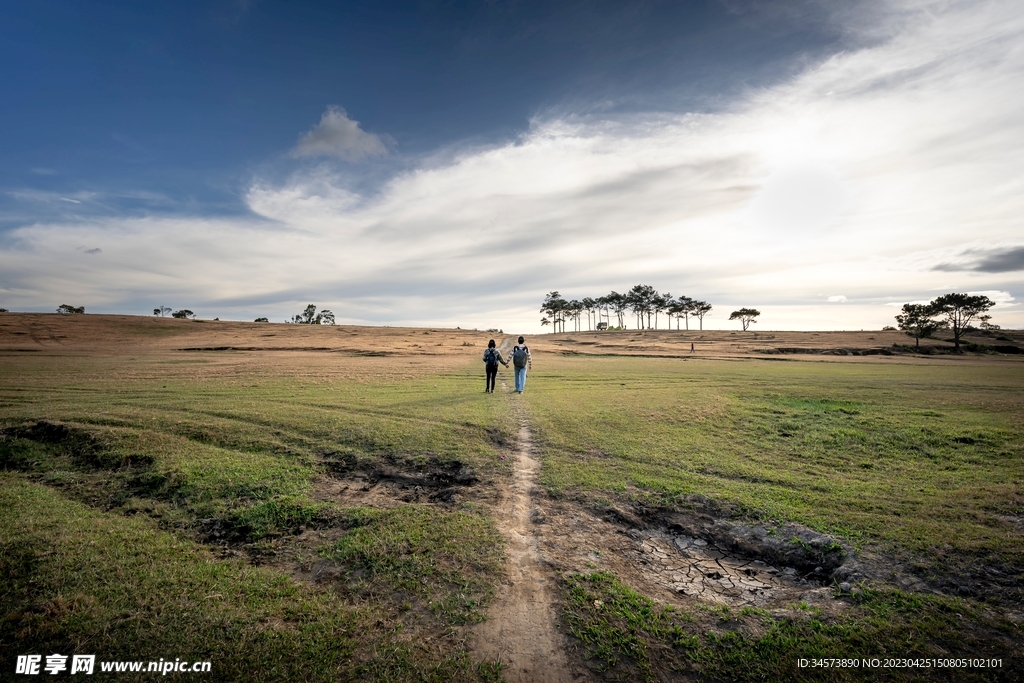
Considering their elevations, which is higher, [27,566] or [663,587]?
[27,566]

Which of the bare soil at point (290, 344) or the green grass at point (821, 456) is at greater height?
the bare soil at point (290, 344)

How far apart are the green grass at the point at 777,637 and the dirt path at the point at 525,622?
0.33 metres

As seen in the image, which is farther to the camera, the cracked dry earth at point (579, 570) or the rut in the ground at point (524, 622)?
the cracked dry earth at point (579, 570)

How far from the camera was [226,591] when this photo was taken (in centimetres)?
586

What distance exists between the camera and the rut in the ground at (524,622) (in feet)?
15.6

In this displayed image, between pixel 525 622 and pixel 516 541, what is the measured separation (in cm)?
203


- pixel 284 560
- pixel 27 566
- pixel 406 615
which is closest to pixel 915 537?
pixel 406 615

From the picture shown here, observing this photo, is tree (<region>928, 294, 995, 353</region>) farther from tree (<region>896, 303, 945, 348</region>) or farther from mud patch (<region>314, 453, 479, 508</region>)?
mud patch (<region>314, 453, 479, 508</region>)

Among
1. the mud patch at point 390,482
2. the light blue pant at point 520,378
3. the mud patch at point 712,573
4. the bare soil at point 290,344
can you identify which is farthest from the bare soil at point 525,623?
the bare soil at point 290,344

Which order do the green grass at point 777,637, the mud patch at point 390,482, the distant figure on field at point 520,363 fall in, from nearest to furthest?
the green grass at point 777,637 < the mud patch at point 390,482 < the distant figure on field at point 520,363

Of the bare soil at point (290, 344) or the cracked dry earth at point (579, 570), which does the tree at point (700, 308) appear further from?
the cracked dry earth at point (579, 570)

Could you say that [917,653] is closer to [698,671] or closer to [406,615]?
[698,671]

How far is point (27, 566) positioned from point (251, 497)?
10.4 ft

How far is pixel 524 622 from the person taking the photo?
5.43 m
